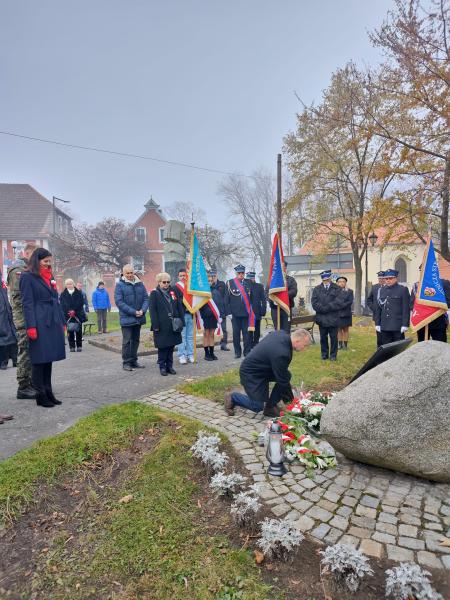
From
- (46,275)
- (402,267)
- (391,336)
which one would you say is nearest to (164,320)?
(46,275)

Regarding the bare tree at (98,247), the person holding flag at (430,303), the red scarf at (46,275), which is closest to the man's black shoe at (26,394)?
the red scarf at (46,275)

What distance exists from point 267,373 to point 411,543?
249 cm

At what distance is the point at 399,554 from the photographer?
8.30 ft

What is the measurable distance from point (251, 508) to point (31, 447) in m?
2.45

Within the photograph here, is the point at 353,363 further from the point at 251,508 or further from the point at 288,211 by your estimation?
the point at 288,211

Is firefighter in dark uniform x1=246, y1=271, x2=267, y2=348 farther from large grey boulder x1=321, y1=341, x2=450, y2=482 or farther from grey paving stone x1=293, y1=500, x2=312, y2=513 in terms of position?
grey paving stone x1=293, y1=500, x2=312, y2=513

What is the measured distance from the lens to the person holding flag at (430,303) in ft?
24.3

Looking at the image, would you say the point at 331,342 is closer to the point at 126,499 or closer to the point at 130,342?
the point at 130,342

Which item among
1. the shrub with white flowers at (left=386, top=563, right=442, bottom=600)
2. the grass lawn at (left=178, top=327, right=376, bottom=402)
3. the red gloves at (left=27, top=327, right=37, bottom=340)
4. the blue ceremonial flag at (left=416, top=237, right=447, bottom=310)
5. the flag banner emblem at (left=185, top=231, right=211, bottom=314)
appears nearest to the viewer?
the shrub with white flowers at (left=386, top=563, right=442, bottom=600)

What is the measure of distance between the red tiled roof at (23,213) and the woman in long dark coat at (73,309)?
96.0 feet

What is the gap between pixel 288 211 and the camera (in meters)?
20.8

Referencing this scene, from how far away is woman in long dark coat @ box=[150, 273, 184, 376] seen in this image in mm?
6836

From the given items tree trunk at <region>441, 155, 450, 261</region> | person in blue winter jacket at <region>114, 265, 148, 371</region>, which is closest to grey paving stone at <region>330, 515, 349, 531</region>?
person in blue winter jacket at <region>114, 265, 148, 371</region>

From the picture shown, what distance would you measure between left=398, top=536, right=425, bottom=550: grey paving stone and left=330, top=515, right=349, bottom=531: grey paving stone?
372 millimetres
